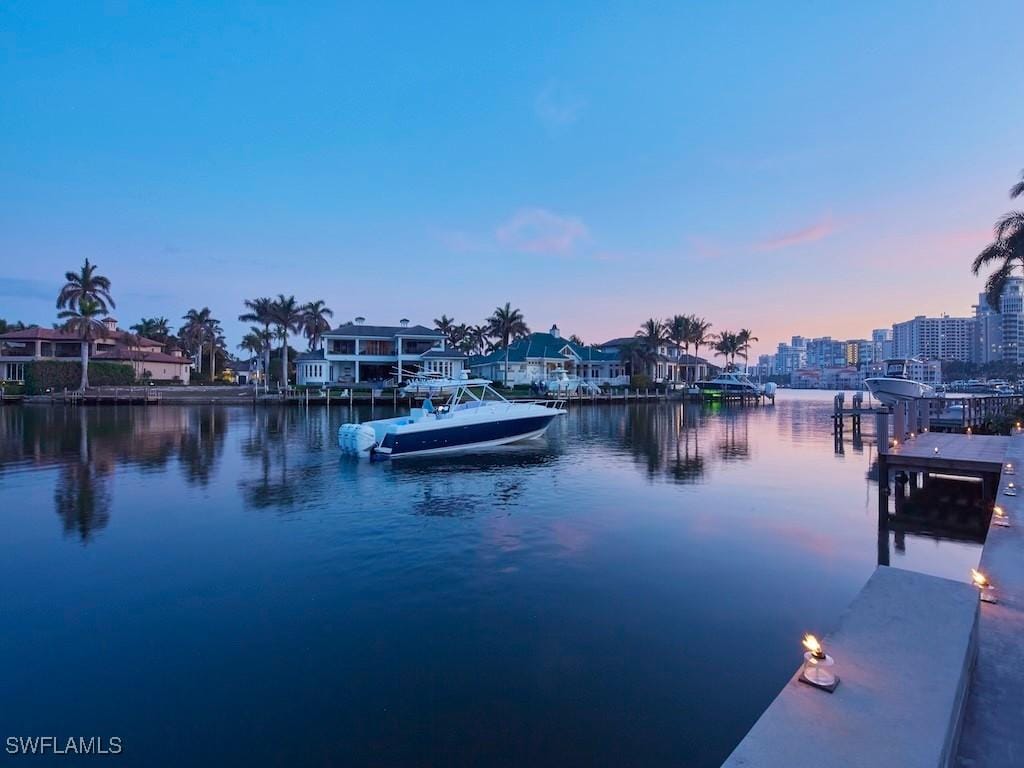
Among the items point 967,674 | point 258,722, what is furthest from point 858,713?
point 258,722

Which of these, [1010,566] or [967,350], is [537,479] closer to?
[1010,566]

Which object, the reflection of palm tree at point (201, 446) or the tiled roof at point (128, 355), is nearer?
the reflection of palm tree at point (201, 446)

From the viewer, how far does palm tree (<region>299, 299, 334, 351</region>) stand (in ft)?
231

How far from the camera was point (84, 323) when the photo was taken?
58219 mm

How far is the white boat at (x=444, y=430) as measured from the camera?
22.8m

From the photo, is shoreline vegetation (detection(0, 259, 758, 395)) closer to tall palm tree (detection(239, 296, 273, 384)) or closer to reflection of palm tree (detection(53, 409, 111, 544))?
tall palm tree (detection(239, 296, 273, 384))

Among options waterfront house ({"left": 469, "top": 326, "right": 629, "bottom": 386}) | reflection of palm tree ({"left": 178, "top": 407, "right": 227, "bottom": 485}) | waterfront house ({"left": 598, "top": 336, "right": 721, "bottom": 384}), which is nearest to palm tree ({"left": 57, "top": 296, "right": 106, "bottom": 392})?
reflection of palm tree ({"left": 178, "top": 407, "right": 227, "bottom": 485})

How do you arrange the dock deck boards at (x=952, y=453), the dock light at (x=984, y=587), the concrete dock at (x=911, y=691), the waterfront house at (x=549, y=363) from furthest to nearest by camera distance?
1. the waterfront house at (x=549, y=363)
2. the dock deck boards at (x=952, y=453)
3. the dock light at (x=984, y=587)
4. the concrete dock at (x=911, y=691)

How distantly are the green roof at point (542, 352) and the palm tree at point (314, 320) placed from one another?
66.7ft

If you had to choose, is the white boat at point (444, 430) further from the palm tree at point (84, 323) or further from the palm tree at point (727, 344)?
the palm tree at point (727, 344)

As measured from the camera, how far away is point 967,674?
13.6ft

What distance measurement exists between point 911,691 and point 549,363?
223 ft

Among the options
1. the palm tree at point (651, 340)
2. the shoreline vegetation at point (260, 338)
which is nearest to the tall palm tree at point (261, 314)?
the shoreline vegetation at point (260, 338)

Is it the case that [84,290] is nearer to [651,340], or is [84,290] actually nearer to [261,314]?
[261,314]
